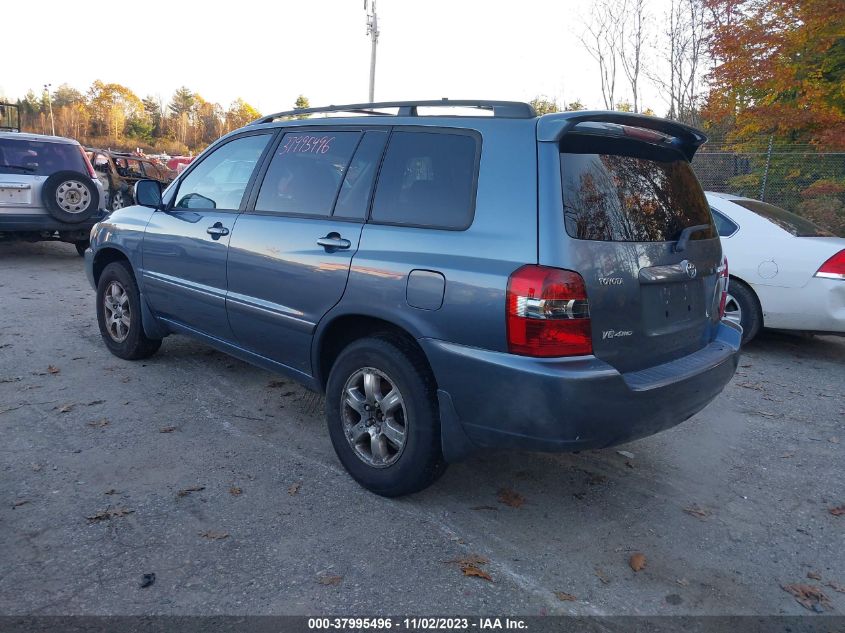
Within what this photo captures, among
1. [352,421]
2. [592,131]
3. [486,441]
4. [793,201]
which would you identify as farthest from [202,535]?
[793,201]

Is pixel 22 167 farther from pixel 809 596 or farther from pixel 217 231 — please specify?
pixel 809 596

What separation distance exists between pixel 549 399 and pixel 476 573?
0.79m

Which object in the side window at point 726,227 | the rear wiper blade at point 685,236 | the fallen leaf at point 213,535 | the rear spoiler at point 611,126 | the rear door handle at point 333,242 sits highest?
the rear spoiler at point 611,126

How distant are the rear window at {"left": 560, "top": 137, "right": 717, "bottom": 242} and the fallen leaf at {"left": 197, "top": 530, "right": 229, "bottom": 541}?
6.59ft

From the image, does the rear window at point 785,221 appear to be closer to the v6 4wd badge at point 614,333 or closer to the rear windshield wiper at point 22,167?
the v6 4wd badge at point 614,333

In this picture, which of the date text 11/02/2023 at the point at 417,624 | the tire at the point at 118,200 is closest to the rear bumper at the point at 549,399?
the date text 11/02/2023 at the point at 417,624

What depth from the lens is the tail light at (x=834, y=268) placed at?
597 centimetres

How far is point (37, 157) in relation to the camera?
984cm

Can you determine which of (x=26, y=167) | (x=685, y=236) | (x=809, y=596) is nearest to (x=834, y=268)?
(x=685, y=236)

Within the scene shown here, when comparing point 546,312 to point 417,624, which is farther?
point 546,312

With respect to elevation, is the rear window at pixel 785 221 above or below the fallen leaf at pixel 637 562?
above

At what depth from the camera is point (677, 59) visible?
18156 mm

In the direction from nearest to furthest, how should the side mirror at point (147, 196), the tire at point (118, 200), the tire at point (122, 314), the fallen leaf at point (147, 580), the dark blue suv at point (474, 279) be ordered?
the fallen leaf at point (147, 580)
the dark blue suv at point (474, 279)
the side mirror at point (147, 196)
the tire at point (122, 314)
the tire at point (118, 200)

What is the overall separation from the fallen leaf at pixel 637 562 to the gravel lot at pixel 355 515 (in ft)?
0.08
